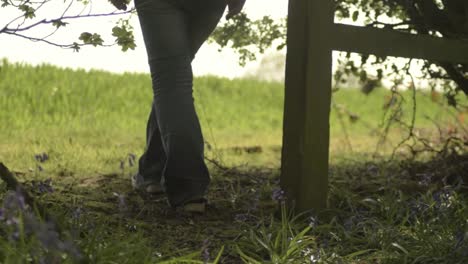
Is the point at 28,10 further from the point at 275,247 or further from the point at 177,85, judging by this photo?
the point at 275,247

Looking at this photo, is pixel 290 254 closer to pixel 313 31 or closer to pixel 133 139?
pixel 313 31

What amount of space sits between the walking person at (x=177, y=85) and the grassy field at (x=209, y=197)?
191mm

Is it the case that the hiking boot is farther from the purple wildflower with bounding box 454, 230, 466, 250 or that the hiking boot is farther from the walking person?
the purple wildflower with bounding box 454, 230, 466, 250

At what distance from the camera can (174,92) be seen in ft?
11.2

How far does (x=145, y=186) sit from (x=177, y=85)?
3.11 feet

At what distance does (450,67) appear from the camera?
4.80 m

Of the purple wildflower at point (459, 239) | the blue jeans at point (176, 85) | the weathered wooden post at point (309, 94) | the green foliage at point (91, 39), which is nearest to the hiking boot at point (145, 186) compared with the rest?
the blue jeans at point (176, 85)

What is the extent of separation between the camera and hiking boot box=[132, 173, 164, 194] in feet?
13.2

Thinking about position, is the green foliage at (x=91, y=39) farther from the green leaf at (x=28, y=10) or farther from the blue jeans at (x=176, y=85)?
the blue jeans at (x=176, y=85)

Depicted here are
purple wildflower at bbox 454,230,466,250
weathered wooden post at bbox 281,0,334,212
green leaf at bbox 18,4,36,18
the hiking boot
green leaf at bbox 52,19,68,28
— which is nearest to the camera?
purple wildflower at bbox 454,230,466,250

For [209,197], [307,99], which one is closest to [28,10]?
[307,99]

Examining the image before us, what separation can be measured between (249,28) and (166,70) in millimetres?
2217

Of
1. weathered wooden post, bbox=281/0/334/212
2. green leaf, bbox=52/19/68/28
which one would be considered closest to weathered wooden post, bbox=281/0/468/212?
weathered wooden post, bbox=281/0/334/212

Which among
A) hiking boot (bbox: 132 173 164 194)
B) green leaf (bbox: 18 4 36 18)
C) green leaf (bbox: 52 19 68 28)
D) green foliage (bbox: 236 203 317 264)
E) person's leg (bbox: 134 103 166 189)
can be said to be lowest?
green foliage (bbox: 236 203 317 264)
